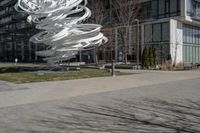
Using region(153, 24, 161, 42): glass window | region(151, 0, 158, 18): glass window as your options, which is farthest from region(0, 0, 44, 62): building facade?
region(153, 24, 161, 42): glass window

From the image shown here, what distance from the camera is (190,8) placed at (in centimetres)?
4838

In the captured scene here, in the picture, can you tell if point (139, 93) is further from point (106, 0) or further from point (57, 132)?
point (106, 0)

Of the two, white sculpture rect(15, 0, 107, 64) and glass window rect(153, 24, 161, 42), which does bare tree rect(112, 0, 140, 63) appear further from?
white sculpture rect(15, 0, 107, 64)

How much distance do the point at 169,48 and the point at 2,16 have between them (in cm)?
6924

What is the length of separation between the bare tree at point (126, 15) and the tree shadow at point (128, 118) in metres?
36.8

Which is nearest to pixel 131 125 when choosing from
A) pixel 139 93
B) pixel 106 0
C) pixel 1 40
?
pixel 139 93

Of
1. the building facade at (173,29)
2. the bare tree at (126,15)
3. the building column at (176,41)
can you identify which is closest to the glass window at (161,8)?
the building facade at (173,29)

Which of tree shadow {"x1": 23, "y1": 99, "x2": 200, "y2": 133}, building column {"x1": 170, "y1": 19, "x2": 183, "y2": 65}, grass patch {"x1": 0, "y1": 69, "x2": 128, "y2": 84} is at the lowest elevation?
tree shadow {"x1": 23, "y1": 99, "x2": 200, "y2": 133}

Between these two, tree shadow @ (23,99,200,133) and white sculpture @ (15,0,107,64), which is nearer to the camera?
tree shadow @ (23,99,200,133)

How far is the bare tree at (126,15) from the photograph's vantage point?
4819cm

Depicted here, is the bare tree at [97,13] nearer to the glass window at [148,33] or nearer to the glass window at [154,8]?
the glass window at [148,33]

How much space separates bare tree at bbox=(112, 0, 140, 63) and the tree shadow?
121 ft

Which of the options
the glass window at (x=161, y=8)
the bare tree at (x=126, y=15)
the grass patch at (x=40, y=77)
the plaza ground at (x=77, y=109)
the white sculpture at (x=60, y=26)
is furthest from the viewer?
the glass window at (x=161, y=8)

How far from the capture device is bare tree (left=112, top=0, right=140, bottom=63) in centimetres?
4819
